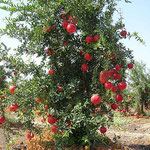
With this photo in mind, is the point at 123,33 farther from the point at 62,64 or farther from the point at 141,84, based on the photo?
the point at 141,84

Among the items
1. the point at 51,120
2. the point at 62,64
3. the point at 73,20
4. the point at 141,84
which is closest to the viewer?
the point at 73,20

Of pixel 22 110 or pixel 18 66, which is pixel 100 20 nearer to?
pixel 18 66

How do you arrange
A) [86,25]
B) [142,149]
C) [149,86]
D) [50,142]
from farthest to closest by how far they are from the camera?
[149,86] < [142,149] < [50,142] < [86,25]

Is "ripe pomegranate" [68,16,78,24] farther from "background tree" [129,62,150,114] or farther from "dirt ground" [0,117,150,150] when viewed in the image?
"background tree" [129,62,150,114]

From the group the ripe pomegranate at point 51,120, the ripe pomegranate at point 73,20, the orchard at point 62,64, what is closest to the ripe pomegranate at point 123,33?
the orchard at point 62,64

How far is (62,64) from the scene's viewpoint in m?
4.18

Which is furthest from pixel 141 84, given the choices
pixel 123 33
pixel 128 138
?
pixel 123 33

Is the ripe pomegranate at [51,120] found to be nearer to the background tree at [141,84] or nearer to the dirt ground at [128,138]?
the dirt ground at [128,138]

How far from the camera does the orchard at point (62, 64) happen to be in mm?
3490

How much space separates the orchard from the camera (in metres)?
3.49

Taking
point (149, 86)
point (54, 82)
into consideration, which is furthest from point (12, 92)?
point (149, 86)

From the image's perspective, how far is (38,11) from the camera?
12.1ft

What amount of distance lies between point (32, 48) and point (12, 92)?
1.07 meters

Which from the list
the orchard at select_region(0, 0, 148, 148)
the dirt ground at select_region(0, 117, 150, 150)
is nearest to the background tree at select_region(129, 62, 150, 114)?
the dirt ground at select_region(0, 117, 150, 150)
